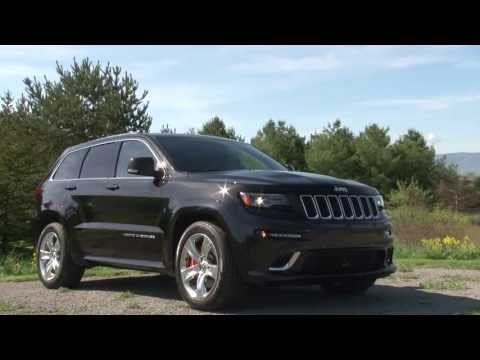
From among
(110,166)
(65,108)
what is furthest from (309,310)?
(65,108)

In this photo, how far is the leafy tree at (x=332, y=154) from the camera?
2475 inches

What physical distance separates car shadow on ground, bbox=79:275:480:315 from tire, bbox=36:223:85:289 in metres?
0.24

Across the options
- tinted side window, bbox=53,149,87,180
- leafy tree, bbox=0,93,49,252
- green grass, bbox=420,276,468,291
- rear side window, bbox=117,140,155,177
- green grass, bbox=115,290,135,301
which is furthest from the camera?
leafy tree, bbox=0,93,49,252

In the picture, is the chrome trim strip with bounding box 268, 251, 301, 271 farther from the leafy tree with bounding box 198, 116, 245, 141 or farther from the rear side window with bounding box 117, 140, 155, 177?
the leafy tree with bounding box 198, 116, 245, 141

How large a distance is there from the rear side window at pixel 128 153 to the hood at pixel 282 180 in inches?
41.0

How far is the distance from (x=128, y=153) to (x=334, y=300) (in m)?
2.86

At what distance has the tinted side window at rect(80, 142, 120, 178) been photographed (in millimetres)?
7623

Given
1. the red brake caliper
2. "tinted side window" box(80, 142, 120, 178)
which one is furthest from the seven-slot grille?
"tinted side window" box(80, 142, 120, 178)

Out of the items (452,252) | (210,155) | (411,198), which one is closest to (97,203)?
(210,155)

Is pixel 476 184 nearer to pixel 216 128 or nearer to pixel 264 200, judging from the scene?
pixel 216 128

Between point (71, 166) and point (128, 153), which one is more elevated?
point (128, 153)

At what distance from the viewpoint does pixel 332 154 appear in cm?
6372

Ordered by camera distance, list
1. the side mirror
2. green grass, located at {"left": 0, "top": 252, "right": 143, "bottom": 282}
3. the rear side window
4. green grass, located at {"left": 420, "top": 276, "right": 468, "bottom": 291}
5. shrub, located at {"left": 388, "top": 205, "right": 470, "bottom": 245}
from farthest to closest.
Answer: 1. shrub, located at {"left": 388, "top": 205, "right": 470, "bottom": 245}
2. green grass, located at {"left": 0, "top": 252, "right": 143, "bottom": 282}
3. green grass, located at {"left": 420, "top": 276, "right": 468, "bottom": 291}
4. the rear side window
5. the side mirror
